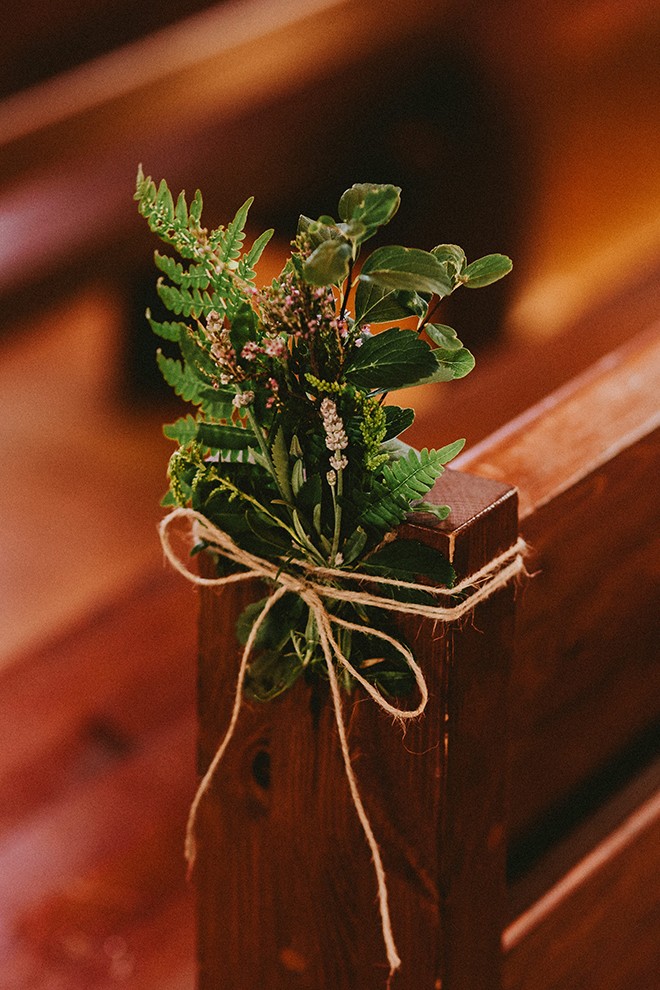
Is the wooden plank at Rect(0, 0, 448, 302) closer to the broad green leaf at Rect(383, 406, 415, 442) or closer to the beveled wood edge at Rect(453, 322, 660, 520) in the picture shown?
the beveled wood edge at Rect(453, 322, 660, 520)

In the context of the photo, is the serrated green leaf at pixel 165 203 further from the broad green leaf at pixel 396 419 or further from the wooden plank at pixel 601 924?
the wooden plank at pixel 601 924

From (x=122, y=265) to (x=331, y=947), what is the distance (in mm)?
1288

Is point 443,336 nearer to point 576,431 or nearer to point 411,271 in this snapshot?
point 411,271

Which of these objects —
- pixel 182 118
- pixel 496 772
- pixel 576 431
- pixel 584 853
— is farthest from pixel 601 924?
pixel 182 118

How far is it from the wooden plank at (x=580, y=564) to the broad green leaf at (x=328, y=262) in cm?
33

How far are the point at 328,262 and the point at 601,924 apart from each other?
81cm

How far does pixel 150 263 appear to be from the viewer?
7.44 ft

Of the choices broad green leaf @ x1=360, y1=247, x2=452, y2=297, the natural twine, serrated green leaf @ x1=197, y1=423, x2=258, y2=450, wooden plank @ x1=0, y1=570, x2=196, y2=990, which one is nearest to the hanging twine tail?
the natural twine

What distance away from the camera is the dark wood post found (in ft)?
2.69

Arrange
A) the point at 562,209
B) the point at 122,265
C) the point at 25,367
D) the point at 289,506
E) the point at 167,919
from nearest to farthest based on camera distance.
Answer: the point at 289,506 < the point at 167,919 < the point at 122,265 < the point at 25,367 < the point at 562,209

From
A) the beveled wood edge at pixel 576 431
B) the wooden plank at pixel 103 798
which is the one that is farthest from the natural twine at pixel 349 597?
the wooden plank at pixel 103 798

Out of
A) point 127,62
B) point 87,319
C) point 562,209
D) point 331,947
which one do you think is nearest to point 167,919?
point 331,947

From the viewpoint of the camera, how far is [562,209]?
293 cm

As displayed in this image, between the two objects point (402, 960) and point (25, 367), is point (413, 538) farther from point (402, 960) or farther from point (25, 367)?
point (25, 367)
